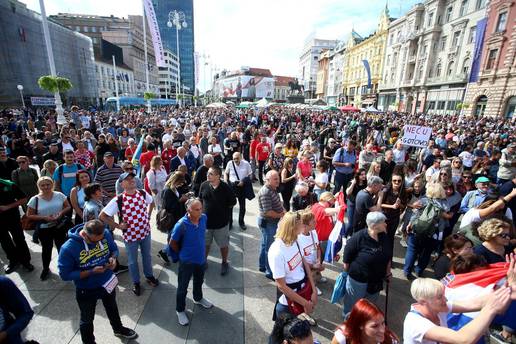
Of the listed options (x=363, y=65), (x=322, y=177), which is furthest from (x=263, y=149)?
(x=363, y=65)

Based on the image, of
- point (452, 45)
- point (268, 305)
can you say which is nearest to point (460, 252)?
point (268, 305)

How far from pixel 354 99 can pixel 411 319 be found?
211 ft

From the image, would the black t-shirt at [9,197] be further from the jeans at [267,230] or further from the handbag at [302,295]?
the handbag at [302,295]

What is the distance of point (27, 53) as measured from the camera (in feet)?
98.3

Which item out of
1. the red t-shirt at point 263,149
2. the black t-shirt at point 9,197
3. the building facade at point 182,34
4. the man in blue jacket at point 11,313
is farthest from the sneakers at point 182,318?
the building facade at point 182,34

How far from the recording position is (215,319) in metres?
3.46

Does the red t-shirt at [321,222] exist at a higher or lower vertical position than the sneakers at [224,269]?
higher

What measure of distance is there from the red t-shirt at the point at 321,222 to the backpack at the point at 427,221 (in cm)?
138

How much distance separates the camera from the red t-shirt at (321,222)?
3.94m

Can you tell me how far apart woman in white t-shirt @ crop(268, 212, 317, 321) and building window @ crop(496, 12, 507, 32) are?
37570 mm

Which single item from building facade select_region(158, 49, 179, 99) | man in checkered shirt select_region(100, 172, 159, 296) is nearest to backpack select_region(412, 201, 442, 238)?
man in checkered shirt select_region(100, 172, 159, 296)

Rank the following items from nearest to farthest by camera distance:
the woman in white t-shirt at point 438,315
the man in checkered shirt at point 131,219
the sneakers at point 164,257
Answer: the woman in white t-shirt at point 438,315 → the man in checkered shirt at point 131,219 → the sneakers at point 164,257

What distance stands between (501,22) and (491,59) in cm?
356

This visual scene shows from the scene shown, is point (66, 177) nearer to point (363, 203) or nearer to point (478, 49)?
point (363, 203)
